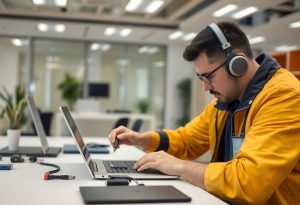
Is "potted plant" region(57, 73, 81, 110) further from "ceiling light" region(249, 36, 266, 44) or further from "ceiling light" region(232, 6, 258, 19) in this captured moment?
"ceiling light" region(232, 6, 258, 19)

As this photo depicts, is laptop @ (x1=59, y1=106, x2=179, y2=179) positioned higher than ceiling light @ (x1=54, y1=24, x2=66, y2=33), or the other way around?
ceiling light @ (x1=54, y1=24, x2=66, y2=33)

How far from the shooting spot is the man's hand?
4.17 ft

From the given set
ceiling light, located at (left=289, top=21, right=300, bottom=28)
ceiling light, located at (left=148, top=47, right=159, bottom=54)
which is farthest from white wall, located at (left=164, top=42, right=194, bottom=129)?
ceiling light, located at (left=289, top=21, right=300, bottom=28)

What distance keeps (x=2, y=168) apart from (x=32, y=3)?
17.2 ft

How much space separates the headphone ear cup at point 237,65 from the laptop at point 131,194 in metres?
0.51

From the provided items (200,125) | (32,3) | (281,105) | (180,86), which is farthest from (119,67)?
(281,105)

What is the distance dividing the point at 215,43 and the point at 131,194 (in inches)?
26.5

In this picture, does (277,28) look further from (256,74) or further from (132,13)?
(256,74)

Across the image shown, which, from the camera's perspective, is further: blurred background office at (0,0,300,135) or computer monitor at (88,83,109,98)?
computer monitor at (88,83,109,98)

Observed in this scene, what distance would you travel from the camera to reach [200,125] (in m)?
1.95

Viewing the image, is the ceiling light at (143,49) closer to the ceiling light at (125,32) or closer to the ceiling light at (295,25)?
the ceiling light at (125,32)

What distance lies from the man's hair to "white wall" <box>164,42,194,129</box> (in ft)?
27.4

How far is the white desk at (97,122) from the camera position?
20.4ft

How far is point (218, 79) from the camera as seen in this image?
1.46 metres
